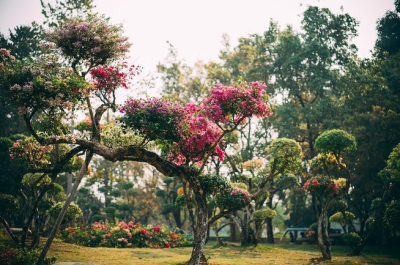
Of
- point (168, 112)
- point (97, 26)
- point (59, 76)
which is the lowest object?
point (168, 112)

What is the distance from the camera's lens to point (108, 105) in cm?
950

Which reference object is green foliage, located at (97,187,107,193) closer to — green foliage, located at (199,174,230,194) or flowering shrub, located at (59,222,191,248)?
flowering shrub, located at (59,222,191,248)

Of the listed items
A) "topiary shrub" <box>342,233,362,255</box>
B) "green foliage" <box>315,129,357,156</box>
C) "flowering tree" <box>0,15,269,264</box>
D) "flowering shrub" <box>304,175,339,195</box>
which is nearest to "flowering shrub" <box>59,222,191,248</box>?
"flowering tree" <box>0,15,269,264</box>

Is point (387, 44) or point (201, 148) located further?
point (387, 44)

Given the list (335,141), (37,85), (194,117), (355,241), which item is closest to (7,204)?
(37,85)

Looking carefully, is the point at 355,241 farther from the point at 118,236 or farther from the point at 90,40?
the point at 90,40

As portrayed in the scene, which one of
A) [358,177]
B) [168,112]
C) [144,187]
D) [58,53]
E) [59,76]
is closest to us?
[59,76]

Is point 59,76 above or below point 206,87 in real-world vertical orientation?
below

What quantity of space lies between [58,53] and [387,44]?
2740 cm

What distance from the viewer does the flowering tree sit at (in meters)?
7.21

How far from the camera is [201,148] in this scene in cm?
938

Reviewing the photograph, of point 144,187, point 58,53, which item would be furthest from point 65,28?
point 144,187

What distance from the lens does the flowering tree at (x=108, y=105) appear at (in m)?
7.21

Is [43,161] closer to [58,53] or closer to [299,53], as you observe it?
[58,53]
